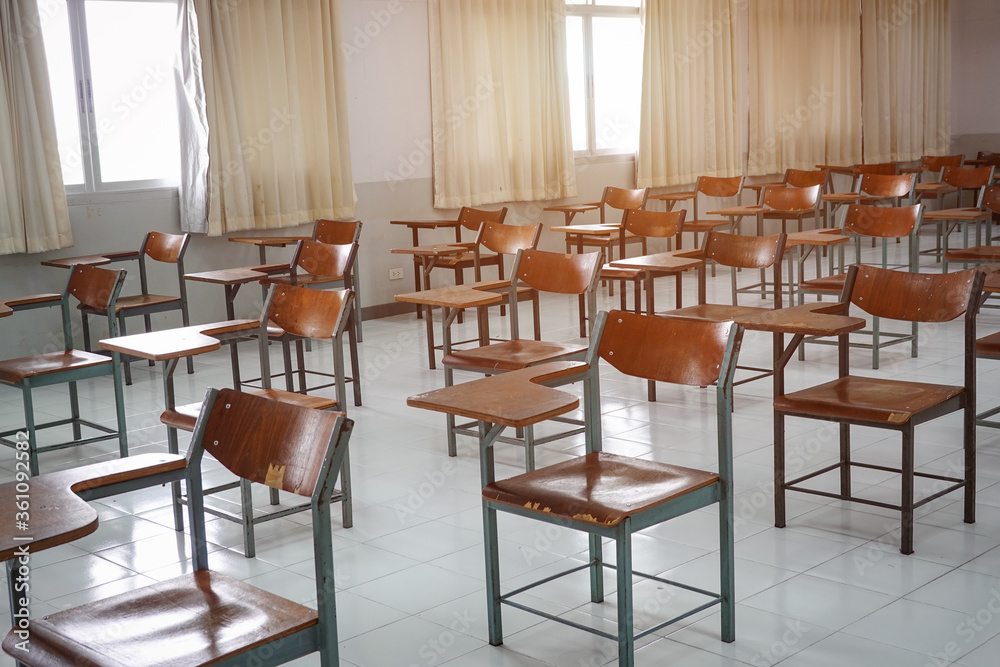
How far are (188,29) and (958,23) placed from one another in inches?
408

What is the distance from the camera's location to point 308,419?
181 centimetres

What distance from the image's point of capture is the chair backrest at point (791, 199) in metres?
7.33

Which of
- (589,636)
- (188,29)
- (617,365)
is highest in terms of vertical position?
(188,29)

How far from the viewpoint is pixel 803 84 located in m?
11.2

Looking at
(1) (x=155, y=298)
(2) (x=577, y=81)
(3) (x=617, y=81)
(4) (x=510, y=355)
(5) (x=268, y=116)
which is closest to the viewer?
(4) (x=510, y=355)

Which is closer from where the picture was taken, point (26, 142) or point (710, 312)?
point (710, 312)

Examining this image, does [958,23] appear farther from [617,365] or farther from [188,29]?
[617,365]

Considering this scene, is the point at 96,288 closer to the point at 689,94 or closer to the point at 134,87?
the point at 134,87

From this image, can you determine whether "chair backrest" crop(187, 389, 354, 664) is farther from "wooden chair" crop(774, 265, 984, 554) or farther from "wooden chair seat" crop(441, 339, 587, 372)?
"wooden chair seat" crop(441, 339, 587, 372)

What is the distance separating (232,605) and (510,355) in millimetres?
2256

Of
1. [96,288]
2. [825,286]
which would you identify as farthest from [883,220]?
[96,288]

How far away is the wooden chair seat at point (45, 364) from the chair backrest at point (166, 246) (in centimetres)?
145

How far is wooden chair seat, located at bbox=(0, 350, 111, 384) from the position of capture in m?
4.02

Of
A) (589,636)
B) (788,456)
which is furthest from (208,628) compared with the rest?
(788,456)
